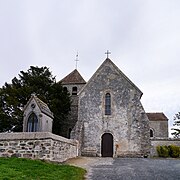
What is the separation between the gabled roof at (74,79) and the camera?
111ft

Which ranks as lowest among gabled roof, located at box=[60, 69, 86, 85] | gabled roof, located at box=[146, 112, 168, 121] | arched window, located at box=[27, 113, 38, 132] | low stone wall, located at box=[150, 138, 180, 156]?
low stone wall, located at box=[150, 138, 180, 156]

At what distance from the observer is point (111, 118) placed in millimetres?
24641

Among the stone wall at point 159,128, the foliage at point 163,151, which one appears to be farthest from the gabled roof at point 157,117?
the foliage at point 163,151

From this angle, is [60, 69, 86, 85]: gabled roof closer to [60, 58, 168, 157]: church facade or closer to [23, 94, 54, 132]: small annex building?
[60, 58, 168, 157]: church facade

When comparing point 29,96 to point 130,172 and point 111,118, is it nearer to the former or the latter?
point 111,118

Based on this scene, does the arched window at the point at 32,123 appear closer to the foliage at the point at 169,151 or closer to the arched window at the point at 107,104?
the arched window at the point at 107,104

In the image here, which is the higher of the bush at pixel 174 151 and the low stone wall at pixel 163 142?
the low stone wall at pixel 163 142

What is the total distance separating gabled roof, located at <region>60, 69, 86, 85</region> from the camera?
3375 cm

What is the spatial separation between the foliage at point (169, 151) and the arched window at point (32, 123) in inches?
540

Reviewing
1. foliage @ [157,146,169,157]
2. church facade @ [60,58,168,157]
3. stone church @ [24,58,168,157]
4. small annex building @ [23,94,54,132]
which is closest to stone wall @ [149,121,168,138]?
foliage @ [157,146,169,157]

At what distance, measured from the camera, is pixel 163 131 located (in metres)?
35.3

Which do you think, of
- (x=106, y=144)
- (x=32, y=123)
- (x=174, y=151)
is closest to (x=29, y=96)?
(x=106, y=144)

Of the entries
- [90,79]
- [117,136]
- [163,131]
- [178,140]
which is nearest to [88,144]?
[117,136]

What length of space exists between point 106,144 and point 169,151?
225 inches
